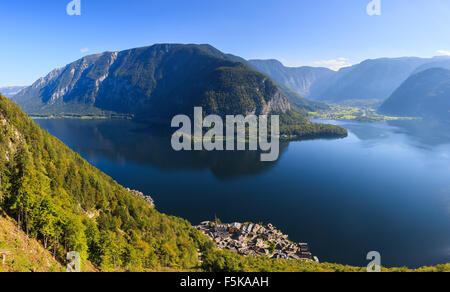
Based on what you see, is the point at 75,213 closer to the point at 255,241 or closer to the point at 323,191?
the point at 255,241

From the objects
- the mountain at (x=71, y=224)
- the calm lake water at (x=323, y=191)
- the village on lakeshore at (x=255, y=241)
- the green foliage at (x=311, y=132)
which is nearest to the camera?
the mountain at (x=71, y=224)

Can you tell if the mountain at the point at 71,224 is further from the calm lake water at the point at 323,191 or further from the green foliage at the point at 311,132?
the green foliage at the point at 311,132

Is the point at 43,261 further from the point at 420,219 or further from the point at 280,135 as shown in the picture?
the point at 280,135

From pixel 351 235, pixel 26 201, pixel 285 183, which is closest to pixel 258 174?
pixel 285 183

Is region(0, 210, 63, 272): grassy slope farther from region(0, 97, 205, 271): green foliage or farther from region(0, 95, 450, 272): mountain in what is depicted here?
region(0, 97, 205, 271): green foliage

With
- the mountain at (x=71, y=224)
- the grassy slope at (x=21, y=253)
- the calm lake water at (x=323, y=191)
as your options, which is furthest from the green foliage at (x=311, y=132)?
Result: the grassy slope at (x=21, y=253)

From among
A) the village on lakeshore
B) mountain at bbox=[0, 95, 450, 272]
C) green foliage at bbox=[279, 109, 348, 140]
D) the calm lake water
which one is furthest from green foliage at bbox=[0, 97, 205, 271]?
green foliage at bbox=[279, 109, 348, 140]

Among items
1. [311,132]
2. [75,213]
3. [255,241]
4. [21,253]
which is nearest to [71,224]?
[21,253]
